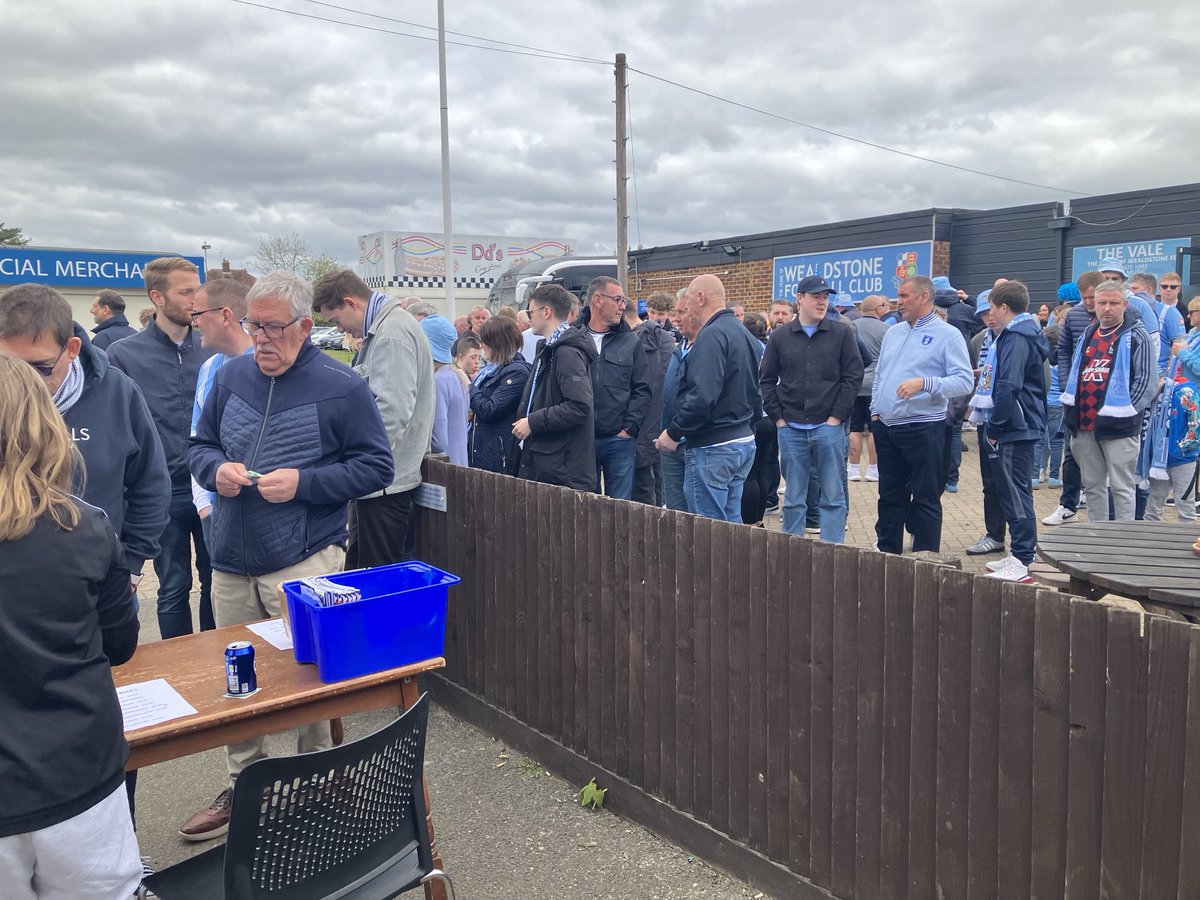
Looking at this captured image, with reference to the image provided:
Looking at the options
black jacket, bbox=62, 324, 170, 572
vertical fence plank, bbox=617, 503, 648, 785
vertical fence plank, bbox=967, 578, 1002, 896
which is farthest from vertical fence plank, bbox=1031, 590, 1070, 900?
black jacket, bbox=62, 324, 170, 572

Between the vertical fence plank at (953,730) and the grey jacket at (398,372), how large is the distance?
2915mm

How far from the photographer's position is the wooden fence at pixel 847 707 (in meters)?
2.25

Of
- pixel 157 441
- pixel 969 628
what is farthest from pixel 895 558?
pixel 157 441

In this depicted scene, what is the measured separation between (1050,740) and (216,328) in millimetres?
3895

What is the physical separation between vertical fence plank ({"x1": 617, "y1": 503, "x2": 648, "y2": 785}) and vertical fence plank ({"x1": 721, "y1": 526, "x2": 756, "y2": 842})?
1.53ft

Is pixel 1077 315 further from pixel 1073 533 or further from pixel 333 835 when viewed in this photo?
pixel 333 835

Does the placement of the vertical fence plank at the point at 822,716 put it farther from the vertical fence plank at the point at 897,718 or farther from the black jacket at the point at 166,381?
the black jacket at the point at 166,381

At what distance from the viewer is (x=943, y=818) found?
8.59 ft

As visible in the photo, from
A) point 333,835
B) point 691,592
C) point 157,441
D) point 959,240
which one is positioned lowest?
point 333,835

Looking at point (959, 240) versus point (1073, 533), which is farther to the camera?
point (959, 240)

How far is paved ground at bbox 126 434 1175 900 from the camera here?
10.8 feet

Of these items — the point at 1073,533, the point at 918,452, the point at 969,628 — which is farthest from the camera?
the point at 918,452

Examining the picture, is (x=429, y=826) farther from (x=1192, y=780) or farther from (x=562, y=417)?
(x=562, y=417)

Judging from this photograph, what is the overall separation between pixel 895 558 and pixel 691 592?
2.93 feet
